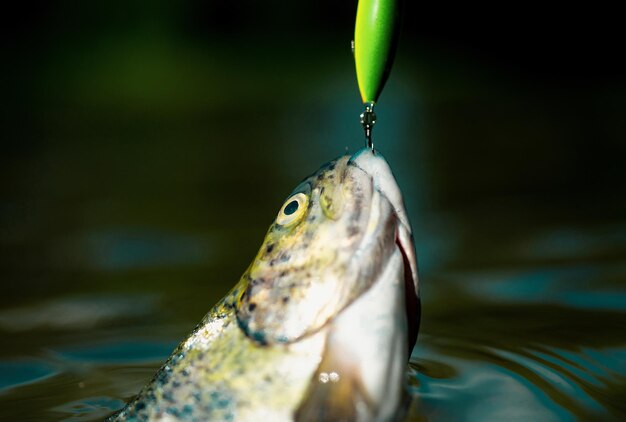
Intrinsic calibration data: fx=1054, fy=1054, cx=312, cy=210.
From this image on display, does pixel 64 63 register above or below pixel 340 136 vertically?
above

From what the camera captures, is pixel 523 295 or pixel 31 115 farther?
pixel 31 115

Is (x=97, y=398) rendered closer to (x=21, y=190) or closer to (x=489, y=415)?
(x=489, y=415)

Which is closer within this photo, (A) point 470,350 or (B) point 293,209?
(B) point 293,209

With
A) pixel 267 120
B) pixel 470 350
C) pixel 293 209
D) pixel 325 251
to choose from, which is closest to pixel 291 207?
pixel 293 209

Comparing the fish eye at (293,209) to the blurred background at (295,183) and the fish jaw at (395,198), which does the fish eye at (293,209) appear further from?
the blurred background at (295,183)

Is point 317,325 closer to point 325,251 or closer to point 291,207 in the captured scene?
point 325,251

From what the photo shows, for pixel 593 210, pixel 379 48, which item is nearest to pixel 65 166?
pixel 593 210

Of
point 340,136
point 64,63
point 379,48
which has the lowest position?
point 379,48
